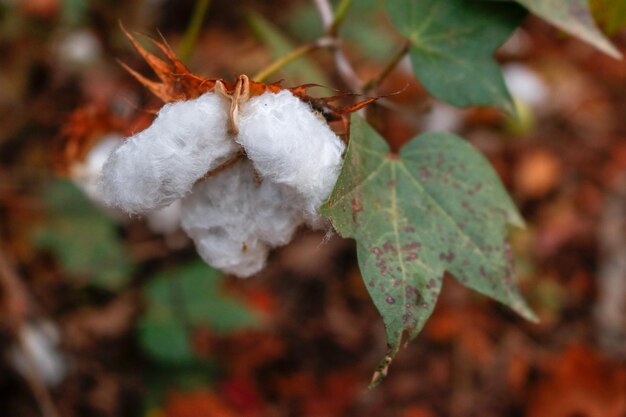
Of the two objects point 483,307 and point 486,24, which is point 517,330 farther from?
point 486,24

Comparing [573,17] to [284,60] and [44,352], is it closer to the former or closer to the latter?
[284,60]

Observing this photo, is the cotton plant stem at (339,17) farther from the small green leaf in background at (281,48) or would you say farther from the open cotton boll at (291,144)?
the open cotton boll at (291,144)

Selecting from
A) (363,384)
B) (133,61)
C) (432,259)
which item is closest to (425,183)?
(432,259)

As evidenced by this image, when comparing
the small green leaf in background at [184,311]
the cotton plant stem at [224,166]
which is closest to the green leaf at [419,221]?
the cotton plant stem at [224,166]

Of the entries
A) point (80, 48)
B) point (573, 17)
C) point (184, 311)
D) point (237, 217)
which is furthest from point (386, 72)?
point (80, 48)

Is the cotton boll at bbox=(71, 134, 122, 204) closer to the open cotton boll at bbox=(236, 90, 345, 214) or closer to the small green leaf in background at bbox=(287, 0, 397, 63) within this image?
the open cotton boll at bbox=(236, 90, 345, 214)
